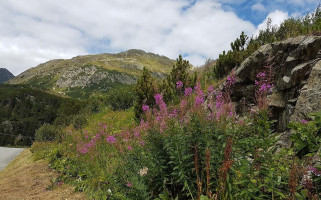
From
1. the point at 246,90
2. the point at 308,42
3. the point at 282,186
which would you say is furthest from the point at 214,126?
the point at 246,90

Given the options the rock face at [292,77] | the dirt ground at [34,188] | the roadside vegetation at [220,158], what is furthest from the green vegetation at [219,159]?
the dirt ground at [34,188]

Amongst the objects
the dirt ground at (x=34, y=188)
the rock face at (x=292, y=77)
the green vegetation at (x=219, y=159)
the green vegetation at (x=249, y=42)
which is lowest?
the dirt ground at (x=34, y=188)

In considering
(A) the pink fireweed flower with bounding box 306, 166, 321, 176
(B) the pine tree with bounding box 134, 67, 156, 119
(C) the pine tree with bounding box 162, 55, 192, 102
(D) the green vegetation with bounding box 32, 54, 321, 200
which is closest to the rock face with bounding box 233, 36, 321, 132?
(D) the green vegetation with bounding box 32, 54, 321, 200

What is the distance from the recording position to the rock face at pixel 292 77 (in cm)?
426

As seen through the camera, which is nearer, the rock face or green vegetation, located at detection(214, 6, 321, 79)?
the rock face

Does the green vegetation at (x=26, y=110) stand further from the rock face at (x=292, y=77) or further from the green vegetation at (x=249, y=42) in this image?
the rock face at (x=292, y=77)

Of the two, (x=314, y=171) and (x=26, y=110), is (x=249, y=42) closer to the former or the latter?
(x=314, y=171)

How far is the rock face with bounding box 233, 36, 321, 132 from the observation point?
4.26 metres

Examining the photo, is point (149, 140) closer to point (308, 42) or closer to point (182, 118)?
point (182, 118)

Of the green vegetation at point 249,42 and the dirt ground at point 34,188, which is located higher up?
the green vegetation at point 249,42

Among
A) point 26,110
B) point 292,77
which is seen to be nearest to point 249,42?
point 292,77

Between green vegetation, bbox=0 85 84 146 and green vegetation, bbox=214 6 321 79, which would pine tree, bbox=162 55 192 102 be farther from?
green vegetation, bbox=0 85 84 146

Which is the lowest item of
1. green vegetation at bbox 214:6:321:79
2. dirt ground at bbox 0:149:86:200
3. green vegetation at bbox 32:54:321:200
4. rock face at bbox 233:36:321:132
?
dirt ground at bbox 0:149:86:200

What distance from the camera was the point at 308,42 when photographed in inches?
217
